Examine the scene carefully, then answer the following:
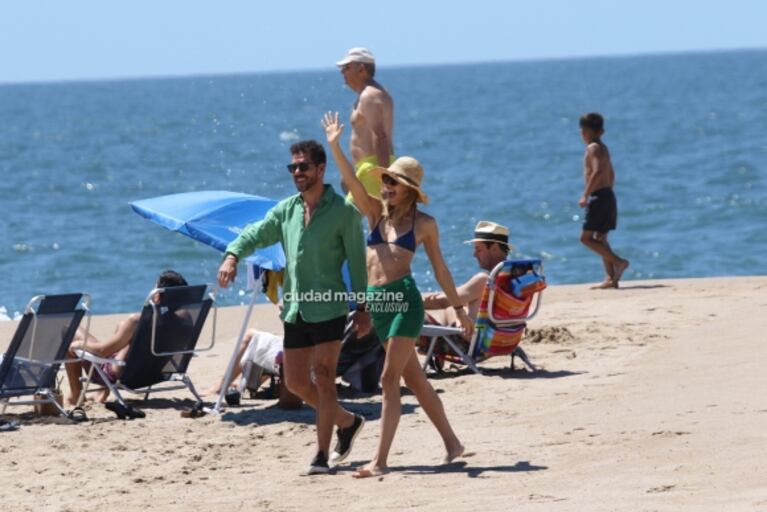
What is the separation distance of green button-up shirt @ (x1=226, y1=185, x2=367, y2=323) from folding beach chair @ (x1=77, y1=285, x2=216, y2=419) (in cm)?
196

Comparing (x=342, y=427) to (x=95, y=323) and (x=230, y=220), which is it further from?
(x=95, y=323)

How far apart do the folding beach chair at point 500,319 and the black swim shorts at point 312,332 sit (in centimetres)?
232

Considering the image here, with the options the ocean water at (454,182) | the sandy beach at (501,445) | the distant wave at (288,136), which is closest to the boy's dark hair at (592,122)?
the sandy beach at (501,445)

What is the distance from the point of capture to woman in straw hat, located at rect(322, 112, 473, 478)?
732cm

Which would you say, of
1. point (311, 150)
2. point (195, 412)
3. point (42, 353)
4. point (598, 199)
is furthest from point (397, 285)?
point (598, 199)

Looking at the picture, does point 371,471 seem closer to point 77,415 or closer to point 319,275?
point 319,275

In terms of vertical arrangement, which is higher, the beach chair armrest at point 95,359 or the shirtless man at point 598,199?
the shirtless man at point 598,199

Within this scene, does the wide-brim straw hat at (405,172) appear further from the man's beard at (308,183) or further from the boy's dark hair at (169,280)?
the boy's dark hair at (169,280)

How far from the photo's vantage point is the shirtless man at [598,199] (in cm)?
1416

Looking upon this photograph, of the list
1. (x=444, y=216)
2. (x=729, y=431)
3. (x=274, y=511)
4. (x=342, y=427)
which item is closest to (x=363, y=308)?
(x=342, y=427)

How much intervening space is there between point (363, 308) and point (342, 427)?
61 cm

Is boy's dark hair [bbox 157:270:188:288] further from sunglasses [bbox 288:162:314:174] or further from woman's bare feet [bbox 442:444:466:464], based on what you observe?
woman's bare feet [bbox 442:444:466:464]

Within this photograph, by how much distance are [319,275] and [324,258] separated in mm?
82

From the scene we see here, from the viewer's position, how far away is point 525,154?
156 feet
